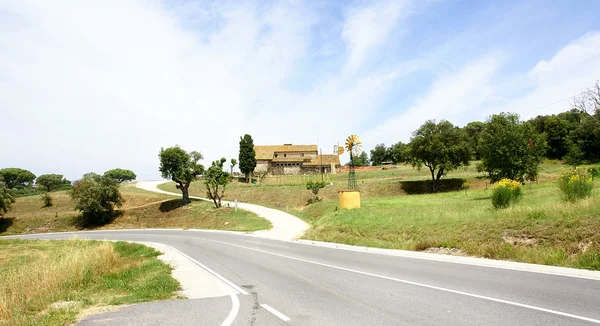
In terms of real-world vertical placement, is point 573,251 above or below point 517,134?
below

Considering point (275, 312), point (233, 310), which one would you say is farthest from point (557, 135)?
point (233, 310)

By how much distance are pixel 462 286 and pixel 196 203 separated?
157 feet

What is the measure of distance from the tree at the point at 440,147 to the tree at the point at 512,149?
12.3 metres

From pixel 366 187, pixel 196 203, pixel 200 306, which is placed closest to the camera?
pixel 200 306

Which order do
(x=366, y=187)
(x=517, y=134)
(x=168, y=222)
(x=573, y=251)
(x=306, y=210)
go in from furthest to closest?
1. (x=366, y=187)
2. (x=168, y=222)
3. (x=306, y=210)
4. (x=517, y=134)
5. (x=573, y=251)

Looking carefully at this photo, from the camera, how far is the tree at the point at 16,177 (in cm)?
10812

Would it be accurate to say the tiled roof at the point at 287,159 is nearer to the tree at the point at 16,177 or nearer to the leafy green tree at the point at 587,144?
the leafy green tree at the point at 587,144

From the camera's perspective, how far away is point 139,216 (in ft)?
169

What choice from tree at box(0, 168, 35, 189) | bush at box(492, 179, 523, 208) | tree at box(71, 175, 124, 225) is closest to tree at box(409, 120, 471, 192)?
bush at box(492, 179, 523, 208)

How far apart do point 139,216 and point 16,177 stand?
8709 centimetres

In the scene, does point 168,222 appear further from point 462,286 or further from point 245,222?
point 462,286

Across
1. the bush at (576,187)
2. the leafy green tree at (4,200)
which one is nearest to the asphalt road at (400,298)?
the bush at (576,187)

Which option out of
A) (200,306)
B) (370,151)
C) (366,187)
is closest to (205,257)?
(200,306)

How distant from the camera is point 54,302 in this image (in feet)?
29.9
